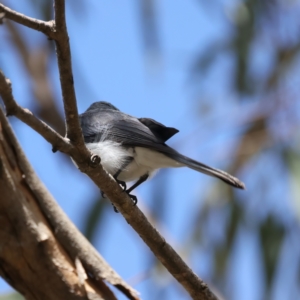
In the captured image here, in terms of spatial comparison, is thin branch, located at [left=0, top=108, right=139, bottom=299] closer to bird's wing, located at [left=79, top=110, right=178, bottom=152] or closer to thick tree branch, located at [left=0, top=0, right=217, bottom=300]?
thick tree branch, located at [left=0, top=0, right=217, bottom=300]

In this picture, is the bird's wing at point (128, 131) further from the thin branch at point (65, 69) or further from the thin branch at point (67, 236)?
the thin branch at point (65, 69)

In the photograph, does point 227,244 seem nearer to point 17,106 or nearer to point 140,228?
point 140,228

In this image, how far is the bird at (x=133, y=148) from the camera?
257 centimetres

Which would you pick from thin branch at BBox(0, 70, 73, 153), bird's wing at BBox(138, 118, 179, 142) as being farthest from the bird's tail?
thin branch at BBox(0, 70, 73, 153)

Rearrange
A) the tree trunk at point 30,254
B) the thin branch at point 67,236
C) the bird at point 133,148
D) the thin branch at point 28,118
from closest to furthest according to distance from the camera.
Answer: the thin branch at point 28,118 < the tree trunk at point 30,254 < the thin branch at point 67,236 < the bird at point 133,148

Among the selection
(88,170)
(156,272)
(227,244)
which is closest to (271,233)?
(227,244)

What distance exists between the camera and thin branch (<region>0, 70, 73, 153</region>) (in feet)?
5.10

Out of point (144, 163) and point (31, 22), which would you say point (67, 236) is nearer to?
point (144, 163)

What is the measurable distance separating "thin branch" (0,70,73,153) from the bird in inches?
32.8

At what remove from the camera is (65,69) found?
162cm

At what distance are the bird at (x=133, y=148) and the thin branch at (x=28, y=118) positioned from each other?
83cm

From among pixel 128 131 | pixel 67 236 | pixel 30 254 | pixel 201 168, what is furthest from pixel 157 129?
pixel 30 254

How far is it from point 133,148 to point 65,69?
1.09 m

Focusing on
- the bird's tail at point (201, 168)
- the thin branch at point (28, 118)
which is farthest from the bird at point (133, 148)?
the thin branch at point (28, 118)
